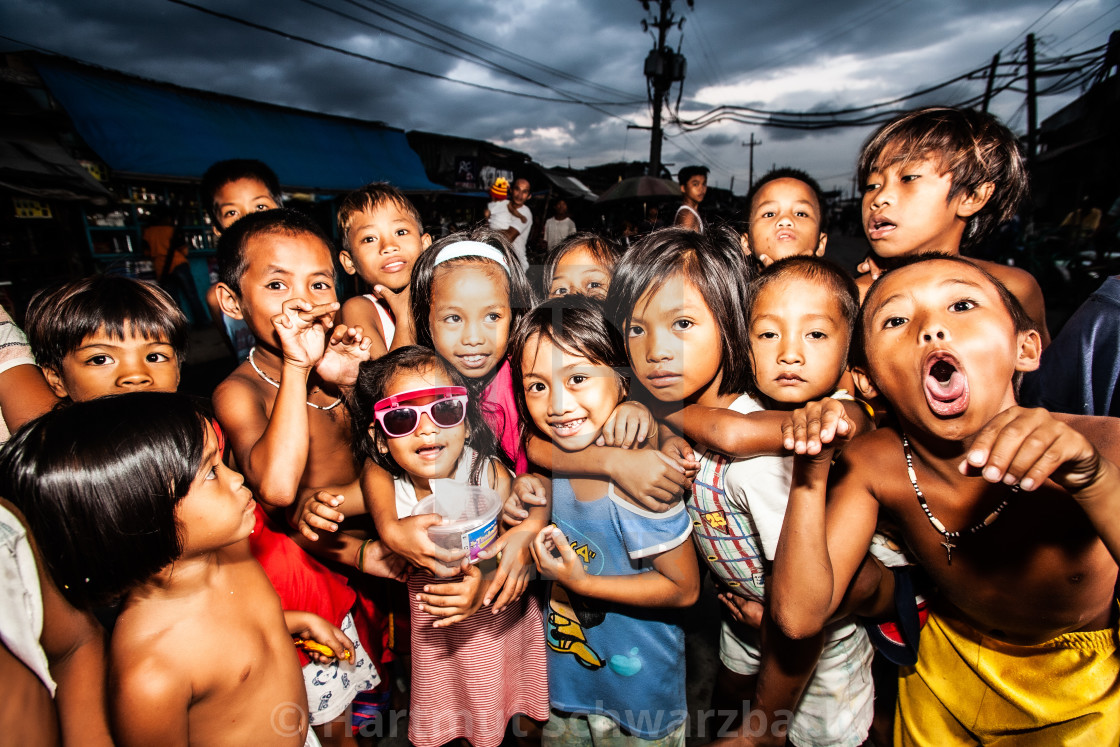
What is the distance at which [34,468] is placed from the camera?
104 centimetres

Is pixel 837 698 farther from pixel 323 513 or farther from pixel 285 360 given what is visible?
pixel 285 360

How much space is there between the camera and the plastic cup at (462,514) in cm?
141

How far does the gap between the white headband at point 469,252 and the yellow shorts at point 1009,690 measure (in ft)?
6.67

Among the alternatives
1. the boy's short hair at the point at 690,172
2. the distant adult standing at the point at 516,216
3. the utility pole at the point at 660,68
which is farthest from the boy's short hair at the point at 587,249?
the utility pole at the point at 660,68

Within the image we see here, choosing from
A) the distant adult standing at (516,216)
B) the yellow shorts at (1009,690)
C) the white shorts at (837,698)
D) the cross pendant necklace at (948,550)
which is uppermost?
the distant adult standing at (516,216)

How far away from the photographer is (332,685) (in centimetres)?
173

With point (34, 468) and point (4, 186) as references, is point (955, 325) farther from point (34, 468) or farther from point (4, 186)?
point (4, 186)

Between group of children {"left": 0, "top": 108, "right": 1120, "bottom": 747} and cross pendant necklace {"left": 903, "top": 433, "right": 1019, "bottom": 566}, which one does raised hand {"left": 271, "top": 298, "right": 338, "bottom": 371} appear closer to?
group of children {"left": 0, "top": 108, "right": 1120, "bottom": 747}

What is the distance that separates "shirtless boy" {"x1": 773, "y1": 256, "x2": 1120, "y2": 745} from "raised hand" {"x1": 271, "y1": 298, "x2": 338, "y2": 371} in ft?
4.69

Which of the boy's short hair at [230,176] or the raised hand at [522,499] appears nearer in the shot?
the raised hand at [522,499]

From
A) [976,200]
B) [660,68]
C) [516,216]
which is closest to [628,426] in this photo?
[976,200]

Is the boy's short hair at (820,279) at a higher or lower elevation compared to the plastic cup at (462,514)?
higher

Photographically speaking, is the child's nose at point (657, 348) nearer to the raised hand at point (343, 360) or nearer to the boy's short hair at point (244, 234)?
the raised hand at point (343, 360)

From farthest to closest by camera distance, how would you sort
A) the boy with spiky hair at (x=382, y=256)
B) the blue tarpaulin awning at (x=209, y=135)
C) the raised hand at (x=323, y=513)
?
1. the blue tarpaulin awning at (x=209, y=135)
2. the boy with spiky hair at (x=382, y=256)
3. the raised hand at (x=323, y=513)
